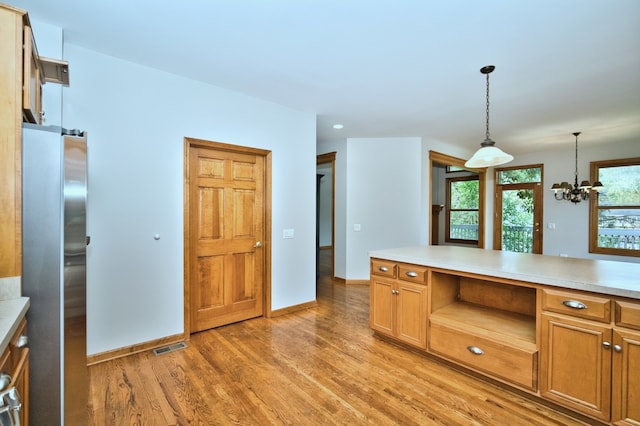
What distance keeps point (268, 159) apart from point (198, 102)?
962 millimetres

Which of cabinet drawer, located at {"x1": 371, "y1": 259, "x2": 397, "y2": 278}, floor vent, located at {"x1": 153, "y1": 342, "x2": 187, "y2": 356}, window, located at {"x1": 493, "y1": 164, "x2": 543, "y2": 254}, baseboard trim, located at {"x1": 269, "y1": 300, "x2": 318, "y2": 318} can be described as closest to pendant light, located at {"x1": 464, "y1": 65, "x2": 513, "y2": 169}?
cabinet drawer, located at {"x1": 371, "y1": 259, "x2": 397, "y2": 278}

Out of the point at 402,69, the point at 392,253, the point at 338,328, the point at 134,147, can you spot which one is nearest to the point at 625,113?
the point at 402,69

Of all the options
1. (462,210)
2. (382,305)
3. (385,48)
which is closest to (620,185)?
(462,210)

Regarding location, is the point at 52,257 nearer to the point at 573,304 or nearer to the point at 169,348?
the point at 169,348

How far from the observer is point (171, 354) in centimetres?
269

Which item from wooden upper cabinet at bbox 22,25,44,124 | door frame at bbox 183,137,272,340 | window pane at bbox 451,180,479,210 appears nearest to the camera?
wooden upper cabinet at bbox 22,25,44,124

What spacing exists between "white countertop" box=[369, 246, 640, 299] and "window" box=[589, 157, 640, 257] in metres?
4.85

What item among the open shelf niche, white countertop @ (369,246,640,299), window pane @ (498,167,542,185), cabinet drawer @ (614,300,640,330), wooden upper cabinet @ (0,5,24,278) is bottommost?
the open shelf niche

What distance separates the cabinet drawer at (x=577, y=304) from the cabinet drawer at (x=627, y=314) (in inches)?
1.5

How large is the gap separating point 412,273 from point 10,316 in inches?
99.6

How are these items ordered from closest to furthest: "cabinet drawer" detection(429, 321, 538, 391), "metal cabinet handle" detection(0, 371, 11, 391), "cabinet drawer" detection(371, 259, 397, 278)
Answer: "metal cabinet handle" detection(0, 371, 11, 391) → "cabinet drawer" detection(429, 321, 538, 391) → "cabinet drawer" detection(371, 259, 397, 278)

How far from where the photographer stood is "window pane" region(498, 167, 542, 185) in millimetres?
6859

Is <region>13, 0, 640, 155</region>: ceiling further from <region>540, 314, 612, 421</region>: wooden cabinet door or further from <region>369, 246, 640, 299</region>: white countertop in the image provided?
<region>540, 314, 612, 421</region>: wooden cabinet door

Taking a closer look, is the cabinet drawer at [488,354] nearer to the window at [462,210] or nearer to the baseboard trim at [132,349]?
the baseboard trim at [132,349]
